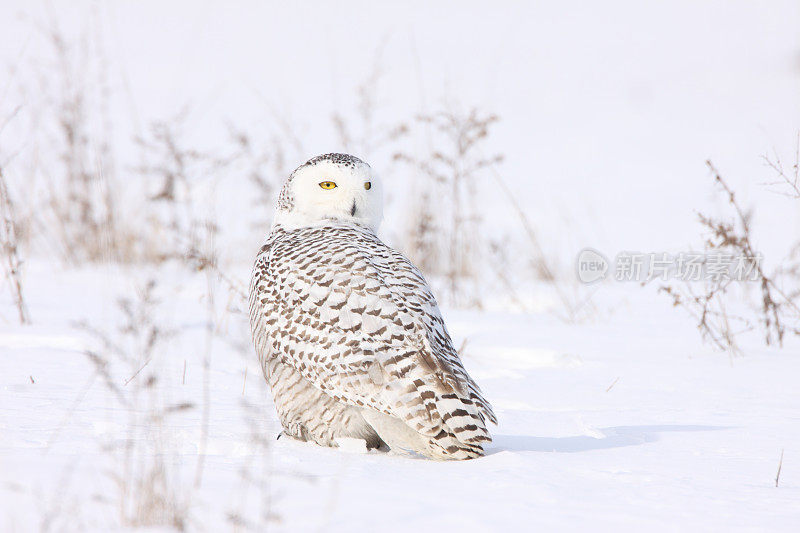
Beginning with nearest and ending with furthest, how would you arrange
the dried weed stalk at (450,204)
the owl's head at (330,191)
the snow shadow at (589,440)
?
the snow shadow at (589,440)
the owl's head at (330,191)
the dried weed stalk at (450,204)

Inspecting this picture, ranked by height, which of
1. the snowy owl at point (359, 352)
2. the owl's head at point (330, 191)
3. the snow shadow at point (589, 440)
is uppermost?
the owl's head at point (330, 191)

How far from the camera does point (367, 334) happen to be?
2732 mm

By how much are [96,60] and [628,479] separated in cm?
635

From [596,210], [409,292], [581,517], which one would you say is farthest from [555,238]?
[581,517]

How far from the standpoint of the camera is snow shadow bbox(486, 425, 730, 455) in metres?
2.95

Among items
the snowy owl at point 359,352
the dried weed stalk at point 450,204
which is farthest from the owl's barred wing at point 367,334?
the dried weed stalk at point 450,204

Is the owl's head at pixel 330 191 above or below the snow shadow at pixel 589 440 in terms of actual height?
above

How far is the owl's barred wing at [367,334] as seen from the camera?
8.52 ft

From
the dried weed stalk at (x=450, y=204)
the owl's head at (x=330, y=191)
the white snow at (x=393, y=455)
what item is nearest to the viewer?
the white snow at (x=393, y=455)

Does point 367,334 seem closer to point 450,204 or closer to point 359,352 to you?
point 359,352

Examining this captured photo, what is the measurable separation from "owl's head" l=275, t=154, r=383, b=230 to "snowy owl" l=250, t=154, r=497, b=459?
194mm

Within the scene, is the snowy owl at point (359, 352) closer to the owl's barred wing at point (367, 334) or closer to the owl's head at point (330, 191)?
the owl's barred wing at point (367, 334)

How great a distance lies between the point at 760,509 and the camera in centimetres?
223

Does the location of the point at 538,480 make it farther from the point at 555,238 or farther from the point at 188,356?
the point at 555,238
